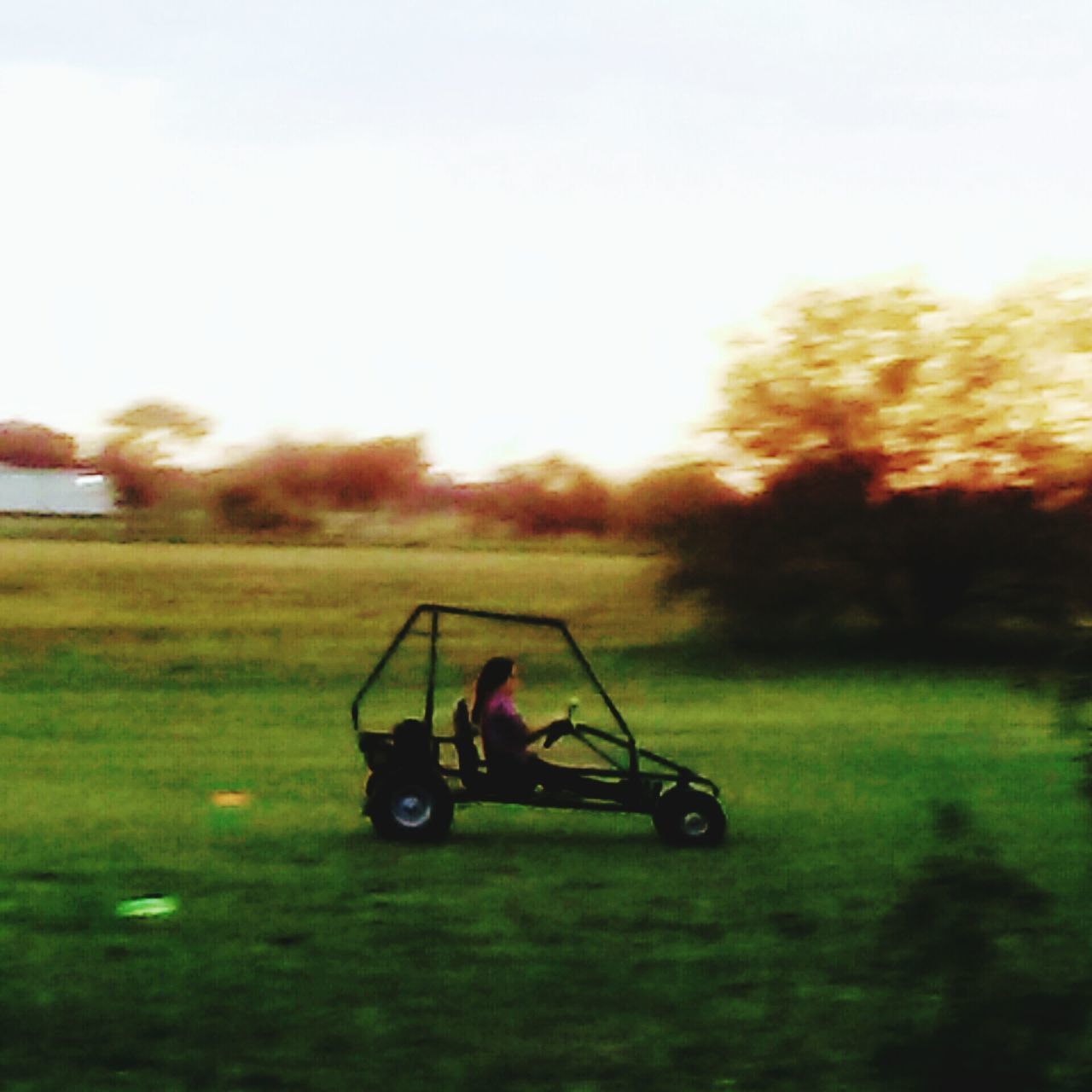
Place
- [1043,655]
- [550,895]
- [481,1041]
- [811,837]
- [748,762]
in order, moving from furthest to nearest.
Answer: [748,762] → [811,837] → [550,895] → [481,1041] → [1043,655]

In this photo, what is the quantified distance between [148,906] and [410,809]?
235 cm

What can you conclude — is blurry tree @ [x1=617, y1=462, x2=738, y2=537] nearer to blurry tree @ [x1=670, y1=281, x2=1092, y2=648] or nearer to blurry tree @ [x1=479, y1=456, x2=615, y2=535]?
blurry tree @ [x1=670, y1=281, x2=1092, y2=648]

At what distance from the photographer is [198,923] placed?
7930mm

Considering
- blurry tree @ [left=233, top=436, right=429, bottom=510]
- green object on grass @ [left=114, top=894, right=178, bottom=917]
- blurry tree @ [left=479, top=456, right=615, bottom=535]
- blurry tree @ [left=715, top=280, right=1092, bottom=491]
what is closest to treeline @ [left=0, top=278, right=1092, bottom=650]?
blurry tree @ [left=715, top=280, right=1092, bottom=491]

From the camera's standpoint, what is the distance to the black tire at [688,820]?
10.4m

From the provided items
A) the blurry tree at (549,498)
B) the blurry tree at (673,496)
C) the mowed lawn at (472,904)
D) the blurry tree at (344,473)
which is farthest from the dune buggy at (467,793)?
the blurry tree at (344,473)

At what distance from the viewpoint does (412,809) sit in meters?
10.4

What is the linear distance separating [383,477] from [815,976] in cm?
4095

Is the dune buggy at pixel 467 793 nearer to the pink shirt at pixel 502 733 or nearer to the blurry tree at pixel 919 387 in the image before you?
the pink shirt at pixel 502 733

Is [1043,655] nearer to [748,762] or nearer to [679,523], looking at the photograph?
[748,762]

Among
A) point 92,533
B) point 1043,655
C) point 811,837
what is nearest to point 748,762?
point 811,837

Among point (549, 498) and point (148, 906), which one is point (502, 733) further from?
point (549, 498)

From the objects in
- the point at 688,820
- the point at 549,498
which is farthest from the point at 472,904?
the point at 549,498

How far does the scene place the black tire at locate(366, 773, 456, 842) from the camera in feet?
34.0
